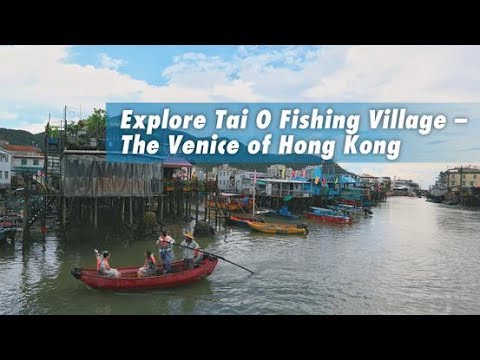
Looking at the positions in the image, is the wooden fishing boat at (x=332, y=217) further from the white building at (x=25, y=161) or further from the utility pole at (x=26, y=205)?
the white building at (x=25, y=161)

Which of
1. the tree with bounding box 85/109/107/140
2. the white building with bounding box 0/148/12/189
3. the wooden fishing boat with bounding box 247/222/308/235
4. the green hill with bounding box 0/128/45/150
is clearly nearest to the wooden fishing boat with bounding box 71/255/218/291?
the wooden fishing boat with bounding box 247/222/308/235

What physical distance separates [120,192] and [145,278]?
10.9 metres

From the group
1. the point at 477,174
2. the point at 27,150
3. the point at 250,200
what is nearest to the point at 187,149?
the point at 250,200

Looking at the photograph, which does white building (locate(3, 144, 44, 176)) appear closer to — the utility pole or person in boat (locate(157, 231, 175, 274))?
the utility pole

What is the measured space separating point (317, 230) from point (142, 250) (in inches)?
698

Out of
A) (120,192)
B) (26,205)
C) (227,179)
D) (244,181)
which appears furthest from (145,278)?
(227,179)

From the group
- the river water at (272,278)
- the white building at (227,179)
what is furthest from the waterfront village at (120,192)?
the white building at (227,179)

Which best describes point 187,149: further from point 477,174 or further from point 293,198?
point 477,174

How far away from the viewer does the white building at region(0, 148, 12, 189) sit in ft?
146

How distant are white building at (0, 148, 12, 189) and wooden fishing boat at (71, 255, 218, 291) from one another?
3731cm

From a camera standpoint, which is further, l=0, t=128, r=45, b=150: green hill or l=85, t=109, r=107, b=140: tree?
l=0, t=128, r=45, b=150: green hill

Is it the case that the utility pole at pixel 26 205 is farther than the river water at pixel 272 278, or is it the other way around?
the utility pole at pixel 26 205

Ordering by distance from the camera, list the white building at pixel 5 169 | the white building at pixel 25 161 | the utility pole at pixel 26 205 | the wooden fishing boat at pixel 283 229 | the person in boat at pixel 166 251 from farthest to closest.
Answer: the white building at pixel 25 161 < the white building at pixel 5 169 < the wooden fishing boat at pixel 283 229 < the utility pole at pixel 26 205 < the person in boat at pixel 166 251

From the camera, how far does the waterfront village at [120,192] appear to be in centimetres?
2289
